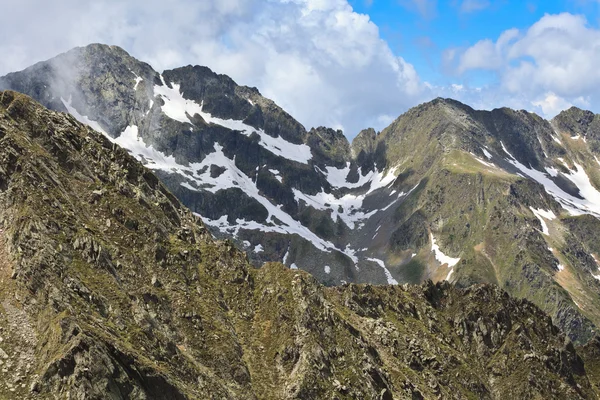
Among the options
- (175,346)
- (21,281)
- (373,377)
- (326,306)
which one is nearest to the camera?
(21,281)

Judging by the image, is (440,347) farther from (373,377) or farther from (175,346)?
(175,346)

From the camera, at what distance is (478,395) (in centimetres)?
10988

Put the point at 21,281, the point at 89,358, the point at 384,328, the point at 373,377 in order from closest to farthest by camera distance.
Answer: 1. the point at 89,358
2. the point at 21,281
3. the point at 373,377
4. the point at 384,328

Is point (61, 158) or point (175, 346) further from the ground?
point (61, 158)

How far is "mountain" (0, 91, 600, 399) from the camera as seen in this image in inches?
2328

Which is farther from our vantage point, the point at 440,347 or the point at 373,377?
the point at 440,347

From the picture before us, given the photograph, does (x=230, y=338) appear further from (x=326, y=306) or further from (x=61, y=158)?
(x=61, y=158)

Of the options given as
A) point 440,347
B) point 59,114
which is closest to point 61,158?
point 59,114

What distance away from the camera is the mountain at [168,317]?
59.1m

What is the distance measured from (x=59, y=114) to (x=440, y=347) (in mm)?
78753

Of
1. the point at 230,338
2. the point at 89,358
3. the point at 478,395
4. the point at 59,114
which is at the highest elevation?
the point at 59,114

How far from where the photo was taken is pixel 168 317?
77.3 m

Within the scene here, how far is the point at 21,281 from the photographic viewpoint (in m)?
64.8

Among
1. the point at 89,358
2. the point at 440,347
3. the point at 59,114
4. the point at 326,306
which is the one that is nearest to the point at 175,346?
the point at 89,358
